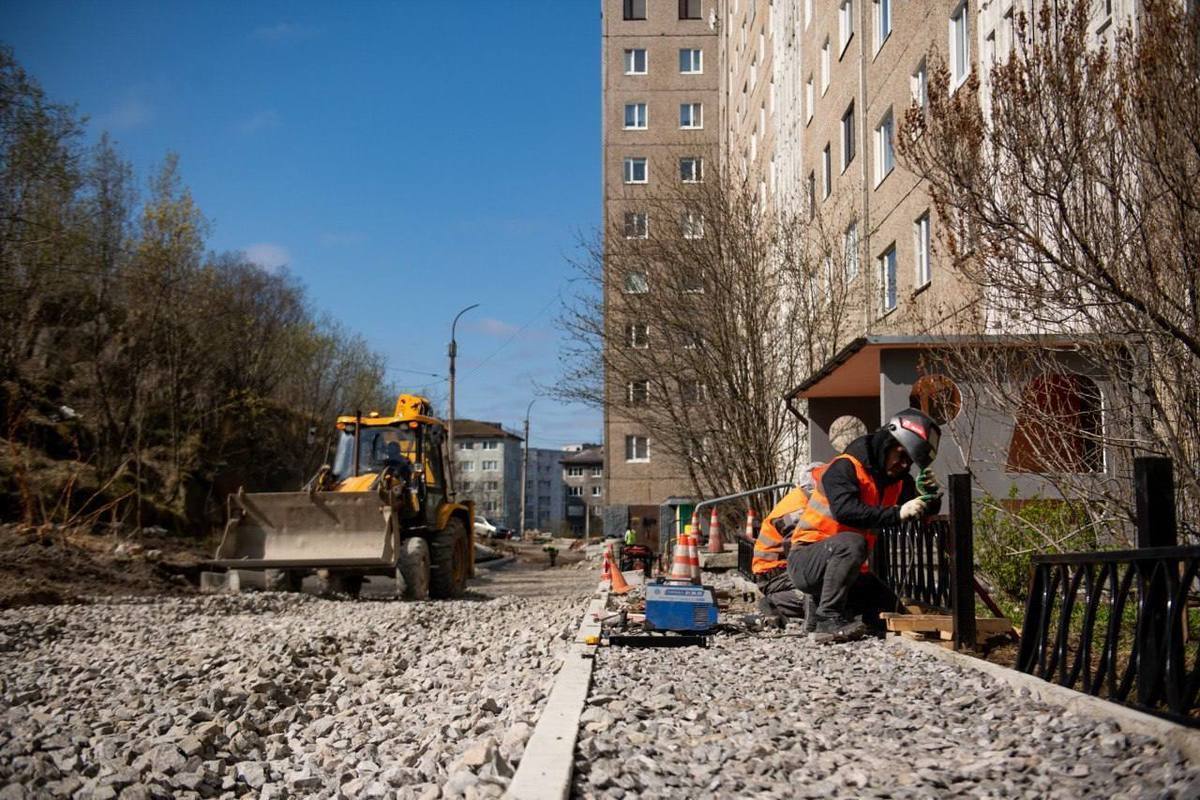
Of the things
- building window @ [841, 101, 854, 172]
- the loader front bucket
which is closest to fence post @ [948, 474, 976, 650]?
the loader front bucket

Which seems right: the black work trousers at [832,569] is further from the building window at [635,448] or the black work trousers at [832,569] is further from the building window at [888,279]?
the building window at [635,448]

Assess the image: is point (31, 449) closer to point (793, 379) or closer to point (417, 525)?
point (417, 525)

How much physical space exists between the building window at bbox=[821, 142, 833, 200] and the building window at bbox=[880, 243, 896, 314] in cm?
468

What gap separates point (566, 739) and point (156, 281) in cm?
2573

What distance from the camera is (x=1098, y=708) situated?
16.0ft

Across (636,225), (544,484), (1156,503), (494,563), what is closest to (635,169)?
(494,563)

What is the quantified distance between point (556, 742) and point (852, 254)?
1834 cm

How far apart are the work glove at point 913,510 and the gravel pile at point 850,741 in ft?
3.91

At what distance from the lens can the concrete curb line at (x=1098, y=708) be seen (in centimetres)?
420

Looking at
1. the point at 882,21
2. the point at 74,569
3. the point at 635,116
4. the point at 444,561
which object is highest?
the point at 635,116

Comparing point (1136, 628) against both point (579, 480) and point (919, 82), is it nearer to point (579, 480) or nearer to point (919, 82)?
point (919, 82)

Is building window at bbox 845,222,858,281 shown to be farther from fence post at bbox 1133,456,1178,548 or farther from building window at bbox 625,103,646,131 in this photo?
building window at bbox 625,103,646,131

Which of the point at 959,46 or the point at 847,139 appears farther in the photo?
the point at 847,139

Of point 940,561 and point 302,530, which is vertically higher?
point 302,530
